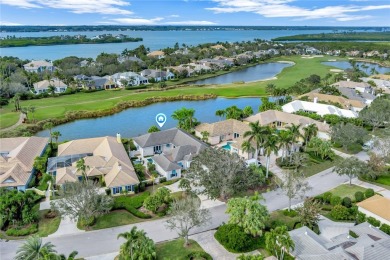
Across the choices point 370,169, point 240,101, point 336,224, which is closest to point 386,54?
point 240,101

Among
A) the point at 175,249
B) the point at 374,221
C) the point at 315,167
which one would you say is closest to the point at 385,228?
the point at 374,221

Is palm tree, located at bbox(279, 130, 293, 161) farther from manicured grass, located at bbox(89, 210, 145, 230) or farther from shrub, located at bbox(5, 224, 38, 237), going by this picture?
shrub, located at bbox(5, 224, 38, 237)

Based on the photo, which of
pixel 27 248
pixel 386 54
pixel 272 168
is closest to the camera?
pixel 27 248

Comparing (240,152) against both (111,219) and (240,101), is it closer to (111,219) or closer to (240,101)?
(111,219)

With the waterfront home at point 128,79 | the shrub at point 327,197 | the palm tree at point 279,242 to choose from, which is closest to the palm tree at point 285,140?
the shrub at point 327,197

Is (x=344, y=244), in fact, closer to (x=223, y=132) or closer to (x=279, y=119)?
(x=223, y=132)

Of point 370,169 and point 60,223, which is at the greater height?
point 370,169

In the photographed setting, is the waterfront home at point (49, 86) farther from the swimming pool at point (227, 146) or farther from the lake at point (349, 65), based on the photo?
the lake at point (349, 65)
